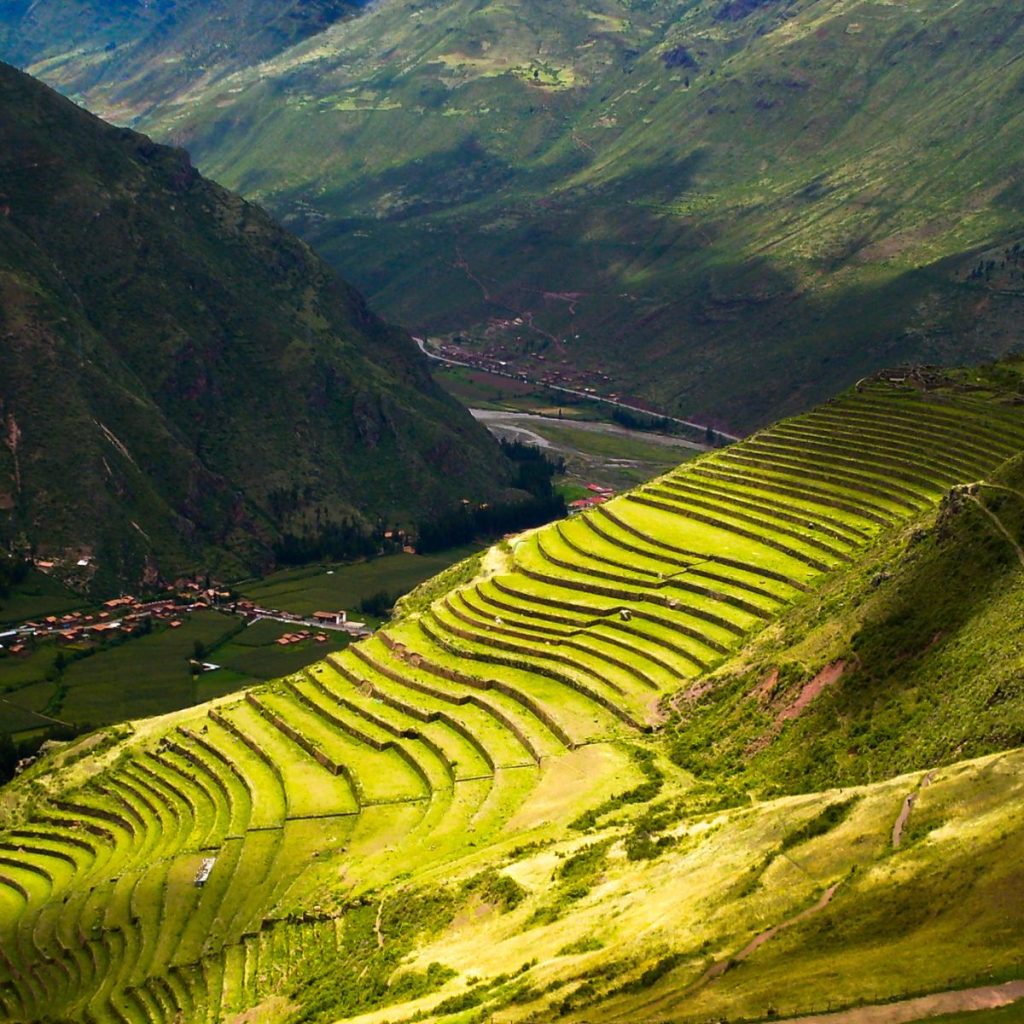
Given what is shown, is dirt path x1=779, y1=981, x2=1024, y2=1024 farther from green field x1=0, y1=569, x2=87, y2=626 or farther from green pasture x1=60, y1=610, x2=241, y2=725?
green field x1=0, y1=569, x2=87, y2=626

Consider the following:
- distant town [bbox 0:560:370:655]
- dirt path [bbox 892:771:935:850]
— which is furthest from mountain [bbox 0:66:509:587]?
dirt path [bbox 892:771:935:850]

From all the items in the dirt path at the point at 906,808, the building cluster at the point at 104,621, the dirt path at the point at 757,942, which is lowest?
the dirt path at the point at 757,942

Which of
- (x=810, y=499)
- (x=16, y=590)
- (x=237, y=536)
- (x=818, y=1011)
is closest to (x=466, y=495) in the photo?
(x=237, y=536)

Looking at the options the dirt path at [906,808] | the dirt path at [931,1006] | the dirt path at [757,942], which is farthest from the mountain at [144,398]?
the dirt path at [931,1006]

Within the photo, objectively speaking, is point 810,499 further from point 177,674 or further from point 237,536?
point 237,536

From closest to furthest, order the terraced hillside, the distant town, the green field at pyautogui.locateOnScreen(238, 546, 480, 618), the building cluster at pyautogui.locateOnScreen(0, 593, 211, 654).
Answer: the terraced hillside
the building cluster at pyautogui.locateOnScreen(0, 593, 211, 654)
the distant town
the green field at pyautogui.locateOnScreen(238, 546, 480, 618)

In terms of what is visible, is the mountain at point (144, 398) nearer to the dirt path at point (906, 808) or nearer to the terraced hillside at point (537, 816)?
the terraced hillside at point (537, 816)

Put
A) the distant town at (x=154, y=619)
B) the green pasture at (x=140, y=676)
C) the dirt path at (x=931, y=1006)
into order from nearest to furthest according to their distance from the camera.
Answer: the dirt path at (x=931, y=1006), the green pasture at (x=140, y=676), the distant town at (x=154, y=619)

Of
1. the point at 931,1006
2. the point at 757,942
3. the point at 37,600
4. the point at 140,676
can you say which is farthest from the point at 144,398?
the point at 931,1006
